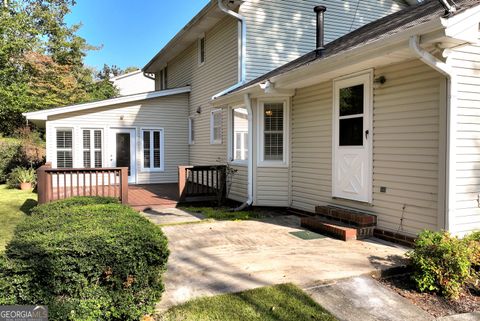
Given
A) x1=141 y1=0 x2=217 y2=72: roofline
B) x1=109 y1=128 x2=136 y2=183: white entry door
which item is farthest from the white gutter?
x1=109 y1=128 x2=136 y2=183: white entry door

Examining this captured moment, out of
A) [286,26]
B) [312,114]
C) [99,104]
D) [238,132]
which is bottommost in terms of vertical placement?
[238,132]

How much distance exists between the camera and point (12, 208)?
8719 mm

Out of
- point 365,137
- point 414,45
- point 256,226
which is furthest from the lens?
point 256,226

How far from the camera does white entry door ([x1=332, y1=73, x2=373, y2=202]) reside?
→ 225 inches

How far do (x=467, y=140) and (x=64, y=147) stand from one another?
38.0ft

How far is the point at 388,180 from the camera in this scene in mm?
5375

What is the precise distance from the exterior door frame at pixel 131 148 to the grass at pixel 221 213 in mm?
4919

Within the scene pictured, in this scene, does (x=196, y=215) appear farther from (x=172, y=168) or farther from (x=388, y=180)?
(x=172, y=168)

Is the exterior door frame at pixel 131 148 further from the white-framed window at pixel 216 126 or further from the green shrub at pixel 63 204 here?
the green shrub at pixel 63 204

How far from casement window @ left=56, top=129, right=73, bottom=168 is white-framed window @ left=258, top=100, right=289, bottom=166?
24.1 feet

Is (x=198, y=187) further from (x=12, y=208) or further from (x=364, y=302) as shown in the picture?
(x=364, y=302)

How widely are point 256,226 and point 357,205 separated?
1880 millimetres

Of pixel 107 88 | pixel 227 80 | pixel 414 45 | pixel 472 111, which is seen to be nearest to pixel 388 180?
pixel 472 111

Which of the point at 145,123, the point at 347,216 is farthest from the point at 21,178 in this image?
the point at 347,216
